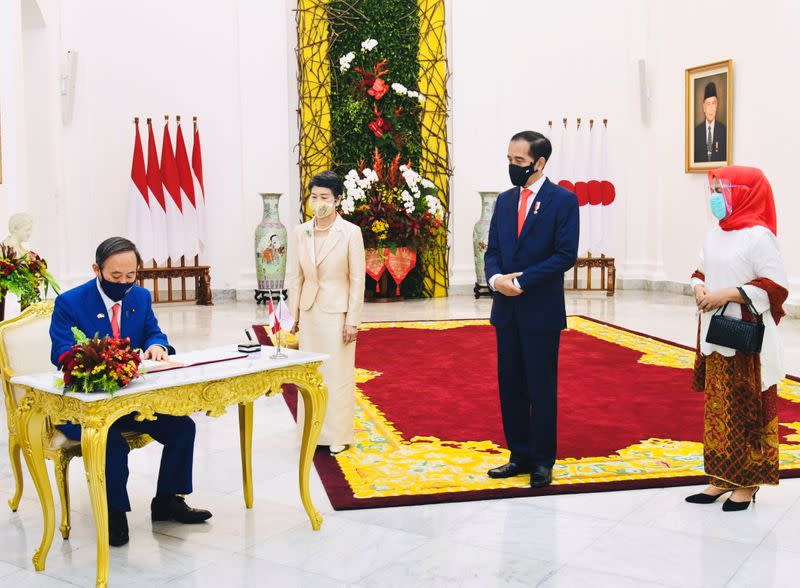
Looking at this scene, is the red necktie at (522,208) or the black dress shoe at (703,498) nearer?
the black dress shoe at (703,498)

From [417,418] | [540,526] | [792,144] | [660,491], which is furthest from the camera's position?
[792,144]

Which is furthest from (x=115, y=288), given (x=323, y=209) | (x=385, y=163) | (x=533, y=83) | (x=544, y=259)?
(x=533, y=83)

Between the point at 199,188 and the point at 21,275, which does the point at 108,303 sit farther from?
the point at 199,188

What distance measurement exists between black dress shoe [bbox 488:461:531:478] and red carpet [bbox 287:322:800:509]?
0.70ft

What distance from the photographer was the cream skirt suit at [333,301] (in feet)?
19.2

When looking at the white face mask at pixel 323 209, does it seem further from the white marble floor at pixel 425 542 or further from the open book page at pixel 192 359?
the white marble floor at pixel 425 542

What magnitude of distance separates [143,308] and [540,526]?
7.38ft

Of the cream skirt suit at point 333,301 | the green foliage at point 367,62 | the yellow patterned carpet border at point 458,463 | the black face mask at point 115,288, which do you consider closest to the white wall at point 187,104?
the green foliage at point 367,62

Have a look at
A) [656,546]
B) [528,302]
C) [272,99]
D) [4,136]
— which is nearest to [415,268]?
[272,99]

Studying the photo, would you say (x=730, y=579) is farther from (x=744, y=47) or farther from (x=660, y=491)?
(x=744, y=47)

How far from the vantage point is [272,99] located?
14656mm

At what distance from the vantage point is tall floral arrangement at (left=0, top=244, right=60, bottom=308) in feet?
22.9

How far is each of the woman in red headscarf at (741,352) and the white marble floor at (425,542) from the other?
251mm

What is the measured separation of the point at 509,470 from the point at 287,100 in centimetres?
1058
